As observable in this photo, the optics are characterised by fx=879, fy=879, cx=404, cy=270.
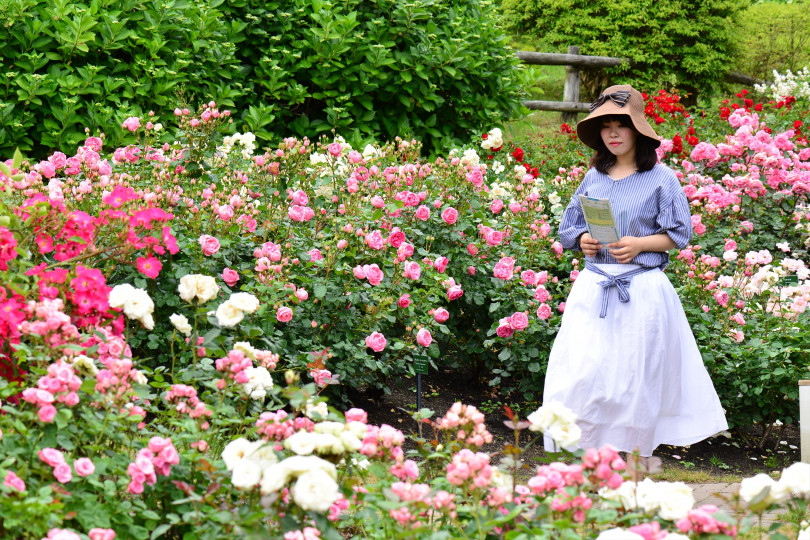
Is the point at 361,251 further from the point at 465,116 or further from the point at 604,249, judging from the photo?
the point at 465,116

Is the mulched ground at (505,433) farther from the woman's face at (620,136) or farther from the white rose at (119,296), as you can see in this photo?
the white rose at (119,296)

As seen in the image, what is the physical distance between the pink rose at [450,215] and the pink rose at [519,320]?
573 millimetres

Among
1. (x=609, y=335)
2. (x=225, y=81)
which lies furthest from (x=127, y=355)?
(x=225, y=81)

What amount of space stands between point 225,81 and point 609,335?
3745 mm

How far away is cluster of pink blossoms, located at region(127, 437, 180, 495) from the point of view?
1882 millimetres

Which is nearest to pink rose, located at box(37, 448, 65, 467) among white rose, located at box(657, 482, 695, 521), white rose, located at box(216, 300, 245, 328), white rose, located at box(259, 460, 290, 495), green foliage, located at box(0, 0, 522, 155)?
white rose, located at box(259, 460, 290, 495)

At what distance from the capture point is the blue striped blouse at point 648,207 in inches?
134

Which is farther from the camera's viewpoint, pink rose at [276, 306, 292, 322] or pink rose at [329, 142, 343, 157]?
pink rose at [329, 142, 343, 157]

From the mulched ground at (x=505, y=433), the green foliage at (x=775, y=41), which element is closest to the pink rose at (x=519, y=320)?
the mulched ground at (x=505, y=433)

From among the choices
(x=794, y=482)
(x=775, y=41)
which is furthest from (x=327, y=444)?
(x=775, y=41)

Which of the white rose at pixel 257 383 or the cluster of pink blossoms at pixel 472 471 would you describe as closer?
the cluster of pink blossoms at pixel 472 471

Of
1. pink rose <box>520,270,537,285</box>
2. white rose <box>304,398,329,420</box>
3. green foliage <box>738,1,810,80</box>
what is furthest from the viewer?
green foliage <box>738,1,810,80</box>

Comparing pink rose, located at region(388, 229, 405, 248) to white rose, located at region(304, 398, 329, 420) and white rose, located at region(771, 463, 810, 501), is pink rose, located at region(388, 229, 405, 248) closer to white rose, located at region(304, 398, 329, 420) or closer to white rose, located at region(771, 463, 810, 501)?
white rose, located at region(304, 398, 329, 420)

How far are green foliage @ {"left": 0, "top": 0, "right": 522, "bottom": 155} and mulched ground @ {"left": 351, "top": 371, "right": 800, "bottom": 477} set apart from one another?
6.71 feet
